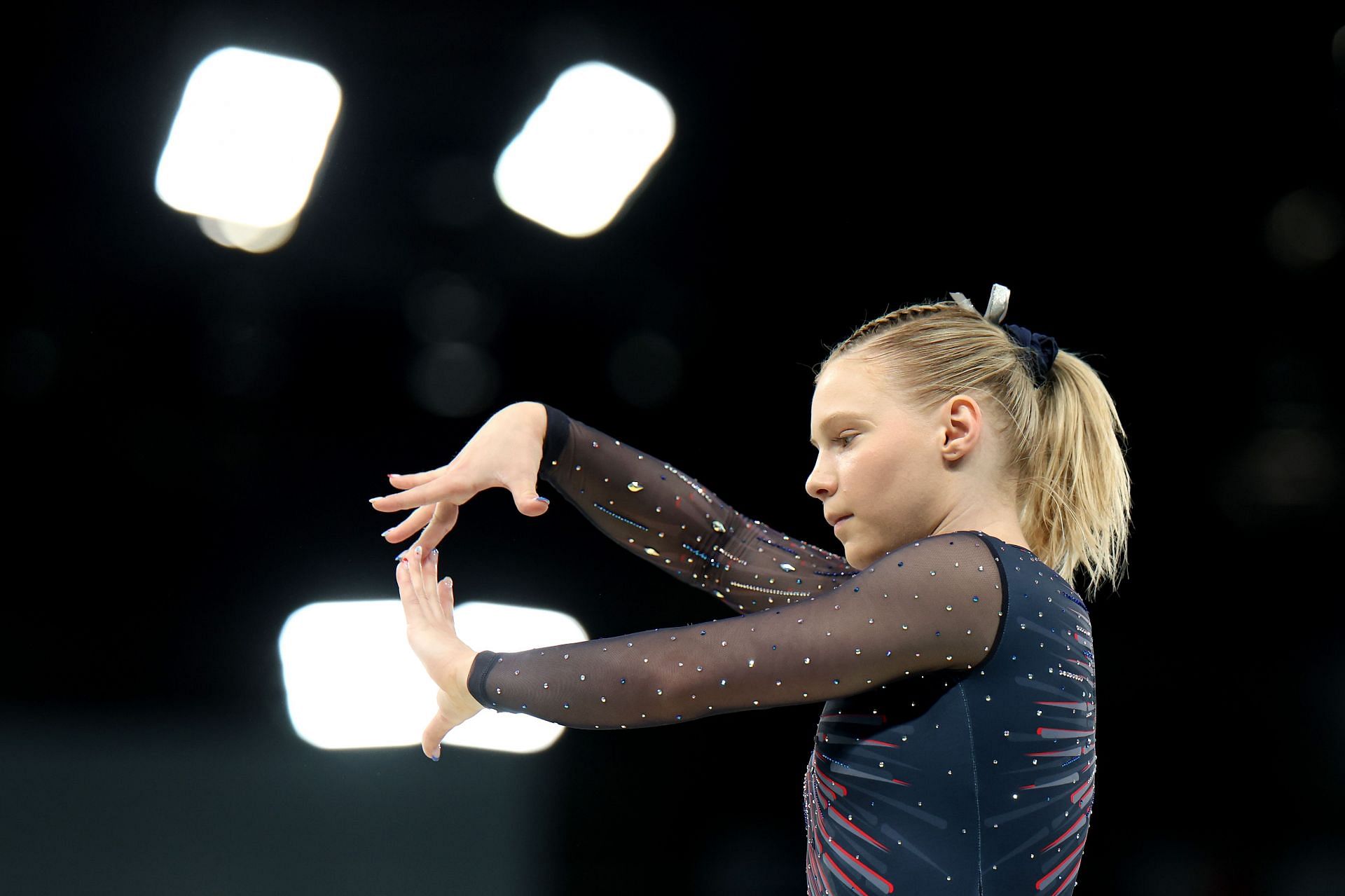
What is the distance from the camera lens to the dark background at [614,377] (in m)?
2.19

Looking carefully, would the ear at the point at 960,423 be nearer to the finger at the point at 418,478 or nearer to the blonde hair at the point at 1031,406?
the blonde hair at the point at 1031,406

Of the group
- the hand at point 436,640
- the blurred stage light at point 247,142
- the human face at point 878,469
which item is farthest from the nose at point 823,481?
the blurred stage light at point 247,142

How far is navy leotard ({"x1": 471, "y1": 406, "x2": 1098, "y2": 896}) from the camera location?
2.62 feet

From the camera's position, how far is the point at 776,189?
2.38 meters

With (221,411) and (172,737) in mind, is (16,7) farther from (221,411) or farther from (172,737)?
(172,737)

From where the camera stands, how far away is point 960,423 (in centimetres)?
94

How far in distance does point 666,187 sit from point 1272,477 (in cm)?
161

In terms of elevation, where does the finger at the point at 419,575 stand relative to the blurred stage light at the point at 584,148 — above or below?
below

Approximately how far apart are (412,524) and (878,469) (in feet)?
1.56

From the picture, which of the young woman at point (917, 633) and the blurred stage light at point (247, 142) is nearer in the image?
the young woman at point (917, 633)

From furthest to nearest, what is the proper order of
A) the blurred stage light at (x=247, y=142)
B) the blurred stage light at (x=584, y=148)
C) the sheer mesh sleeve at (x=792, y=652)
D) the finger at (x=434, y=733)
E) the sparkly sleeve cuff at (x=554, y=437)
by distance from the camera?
1. the blurred stage light at (x=584, y=148)
2. the blurred stage light at (x=247, y=142)
3. the sparkly sleeve cuff at (x=554, y=437)
4. the finger at (x=434, y=733)
5. the sheer mesh sleeve at (x=792, y=652)

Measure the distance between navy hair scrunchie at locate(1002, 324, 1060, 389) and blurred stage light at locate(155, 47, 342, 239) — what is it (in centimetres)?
166

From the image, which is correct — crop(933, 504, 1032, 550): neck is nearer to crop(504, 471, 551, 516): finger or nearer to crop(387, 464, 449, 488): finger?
crop(504, 471, 551, 516): finger

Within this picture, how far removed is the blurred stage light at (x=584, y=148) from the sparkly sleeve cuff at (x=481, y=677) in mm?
1628
